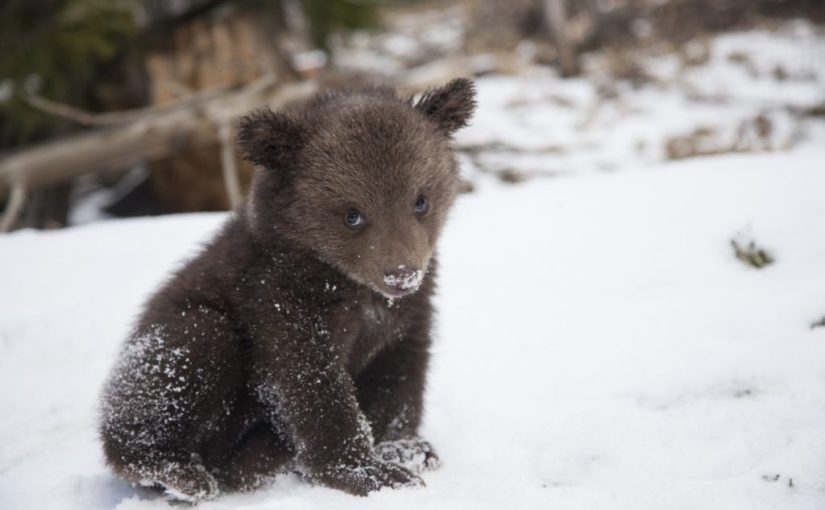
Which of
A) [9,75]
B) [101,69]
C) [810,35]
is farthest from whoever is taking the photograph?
[810,35]

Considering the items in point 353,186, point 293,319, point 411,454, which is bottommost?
point 411,454

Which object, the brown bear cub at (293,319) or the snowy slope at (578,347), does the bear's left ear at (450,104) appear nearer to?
the brown bear cub at (293,319)

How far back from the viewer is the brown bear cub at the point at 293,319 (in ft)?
9.26

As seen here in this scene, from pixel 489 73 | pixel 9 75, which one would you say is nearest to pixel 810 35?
pixel 489 73

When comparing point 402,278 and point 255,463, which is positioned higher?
point 402,278

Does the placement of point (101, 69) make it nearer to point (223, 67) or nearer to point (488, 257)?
point (223, 67)

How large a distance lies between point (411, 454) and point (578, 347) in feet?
3.83

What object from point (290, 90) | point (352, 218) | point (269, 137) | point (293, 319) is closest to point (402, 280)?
point (352, 218)

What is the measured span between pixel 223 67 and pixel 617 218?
19.8ft

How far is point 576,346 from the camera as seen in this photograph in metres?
3.77

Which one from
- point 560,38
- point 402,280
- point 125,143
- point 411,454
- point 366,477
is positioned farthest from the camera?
point 560,38

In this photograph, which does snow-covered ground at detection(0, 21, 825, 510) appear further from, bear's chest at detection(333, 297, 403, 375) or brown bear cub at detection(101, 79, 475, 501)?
bear's chest at detection(333, 297, 403, 375)

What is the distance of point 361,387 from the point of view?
3.28 metres

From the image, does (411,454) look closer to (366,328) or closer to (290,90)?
(366,328)
